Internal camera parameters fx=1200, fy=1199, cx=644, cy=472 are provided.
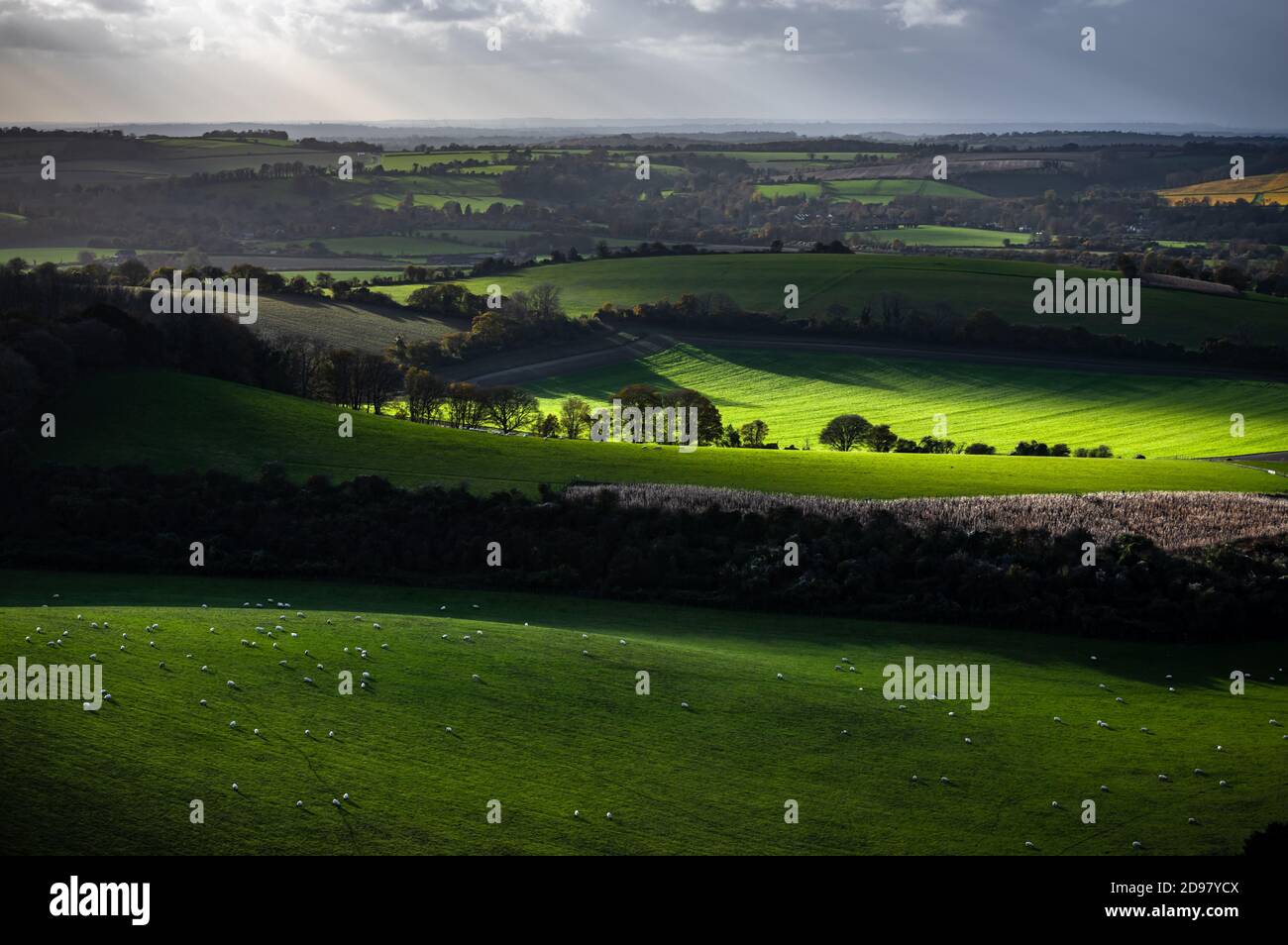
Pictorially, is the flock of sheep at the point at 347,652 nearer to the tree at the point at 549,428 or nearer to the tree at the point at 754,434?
the tree at the point at 549,428

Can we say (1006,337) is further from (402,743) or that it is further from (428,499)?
(402,743)

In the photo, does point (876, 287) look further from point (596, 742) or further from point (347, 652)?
point (596, 742)

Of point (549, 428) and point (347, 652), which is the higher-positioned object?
point (549, 428)

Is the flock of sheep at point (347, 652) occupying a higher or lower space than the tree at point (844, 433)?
lower

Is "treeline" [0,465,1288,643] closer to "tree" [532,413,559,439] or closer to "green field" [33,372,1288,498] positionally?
"green field" [33,372,1288,498]

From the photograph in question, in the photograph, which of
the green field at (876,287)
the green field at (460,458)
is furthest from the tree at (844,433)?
the green field at (876,287)

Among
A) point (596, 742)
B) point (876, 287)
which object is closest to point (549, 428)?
point (596, 742)

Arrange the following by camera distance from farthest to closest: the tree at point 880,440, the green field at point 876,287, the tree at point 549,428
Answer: the green field at point 876,287 < the tree at point 549,428 < the tree at point 880,440
